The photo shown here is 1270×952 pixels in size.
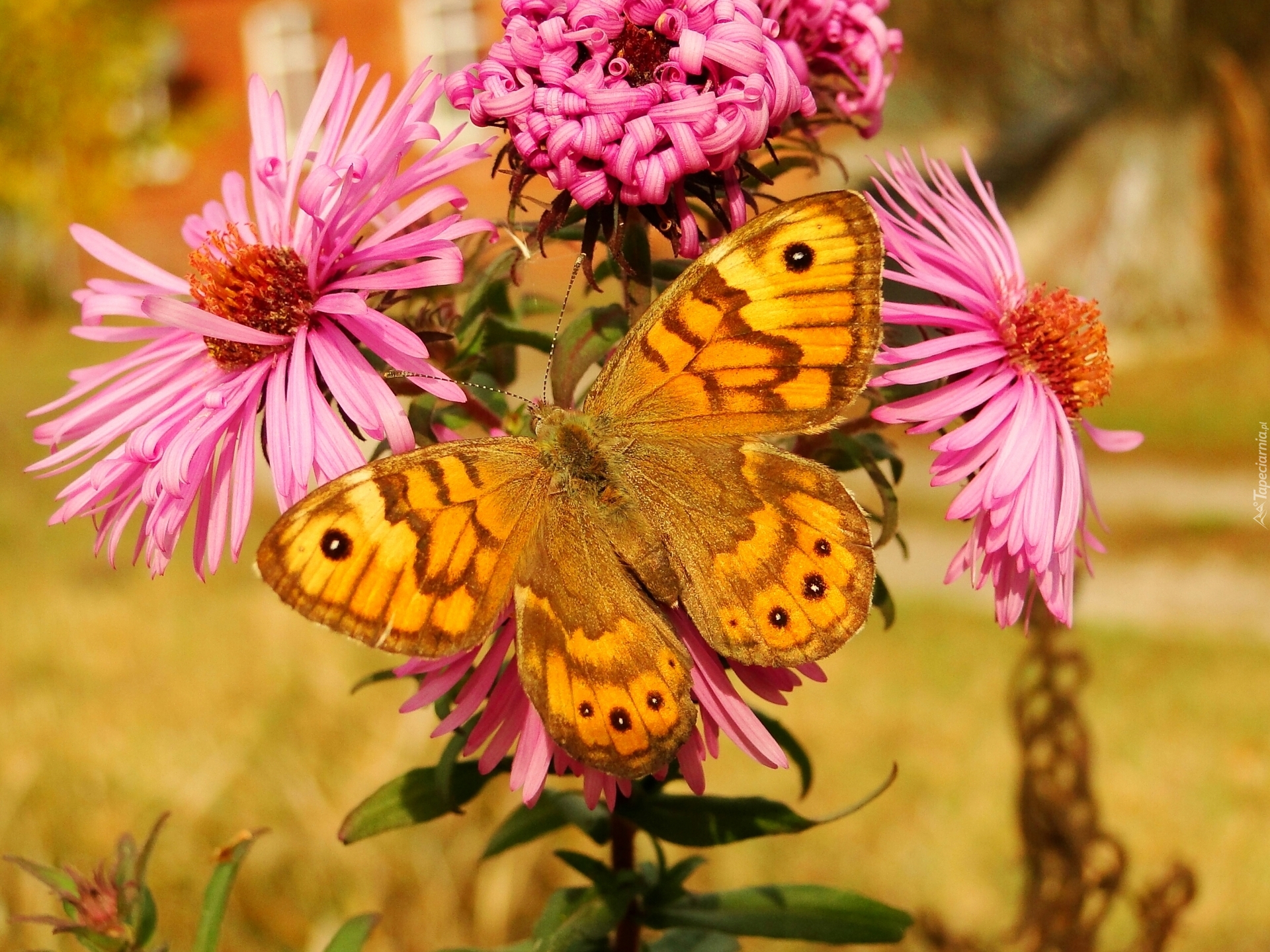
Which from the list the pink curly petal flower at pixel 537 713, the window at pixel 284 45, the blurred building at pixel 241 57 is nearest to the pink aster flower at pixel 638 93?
the pink curly petal flower at pixel 537 713

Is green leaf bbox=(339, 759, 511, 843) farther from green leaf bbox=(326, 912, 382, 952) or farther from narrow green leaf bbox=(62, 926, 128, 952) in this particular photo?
narrow green leaf bbox=(62, 926, 128, 952)

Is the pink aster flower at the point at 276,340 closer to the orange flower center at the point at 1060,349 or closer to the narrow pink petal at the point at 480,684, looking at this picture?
the narrow pink petal at the point at 480,684

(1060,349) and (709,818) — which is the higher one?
(1060,349)

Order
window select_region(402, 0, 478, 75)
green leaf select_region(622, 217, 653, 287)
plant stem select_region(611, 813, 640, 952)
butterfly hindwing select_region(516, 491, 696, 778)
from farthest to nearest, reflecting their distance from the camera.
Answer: window select_region(402, 0, 478, 75)
plant stem select_region(611, 813, 640, 952)
green leaf select_region(622, 217, 653, 287)
butterfly hindwing select_region(516, 491, 696, 778)

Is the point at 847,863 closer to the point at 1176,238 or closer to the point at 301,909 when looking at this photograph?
the point at 301,909

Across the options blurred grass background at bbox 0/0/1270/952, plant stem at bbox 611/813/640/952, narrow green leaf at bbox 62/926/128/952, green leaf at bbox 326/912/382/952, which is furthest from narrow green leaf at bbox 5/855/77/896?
blurred grass background at bbox 0/0/1270/952

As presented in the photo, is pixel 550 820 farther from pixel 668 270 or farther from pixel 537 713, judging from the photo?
pixel 668 270

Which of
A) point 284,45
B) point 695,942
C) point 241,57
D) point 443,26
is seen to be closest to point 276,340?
point 695,942
